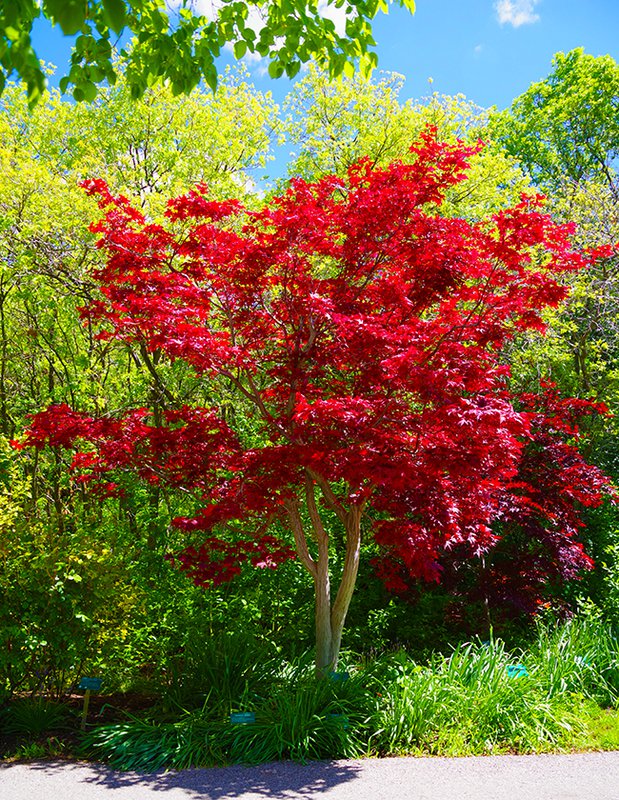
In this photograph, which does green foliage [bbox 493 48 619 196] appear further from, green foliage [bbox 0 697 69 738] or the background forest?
green foliage [bbox 0 697 69 738]

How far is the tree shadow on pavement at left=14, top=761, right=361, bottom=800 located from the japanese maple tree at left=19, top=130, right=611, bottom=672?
1223mm

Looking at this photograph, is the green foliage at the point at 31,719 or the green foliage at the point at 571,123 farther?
the green foliage at the point at 571,123

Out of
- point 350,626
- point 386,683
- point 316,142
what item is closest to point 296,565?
point 350,626

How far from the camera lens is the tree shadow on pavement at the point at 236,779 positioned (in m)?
4.03

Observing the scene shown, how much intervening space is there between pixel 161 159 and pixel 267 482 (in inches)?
247

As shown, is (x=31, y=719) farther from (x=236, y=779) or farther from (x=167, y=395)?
(x=167, y=395)

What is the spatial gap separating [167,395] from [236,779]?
15.7 ft

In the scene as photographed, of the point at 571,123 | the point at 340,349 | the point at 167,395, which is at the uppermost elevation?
the point at 571,123

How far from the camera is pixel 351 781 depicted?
4180mm

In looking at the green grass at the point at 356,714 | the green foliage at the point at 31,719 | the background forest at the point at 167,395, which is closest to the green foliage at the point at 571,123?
the background forest at the point at 167,395

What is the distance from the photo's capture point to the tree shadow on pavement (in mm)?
4031

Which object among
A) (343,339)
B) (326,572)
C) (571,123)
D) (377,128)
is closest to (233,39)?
(343,339)

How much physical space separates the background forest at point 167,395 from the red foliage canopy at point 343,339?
93cm

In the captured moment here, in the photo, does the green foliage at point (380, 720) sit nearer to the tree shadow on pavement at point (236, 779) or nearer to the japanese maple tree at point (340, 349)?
the tree shadow on pavement at point (236, 779)
